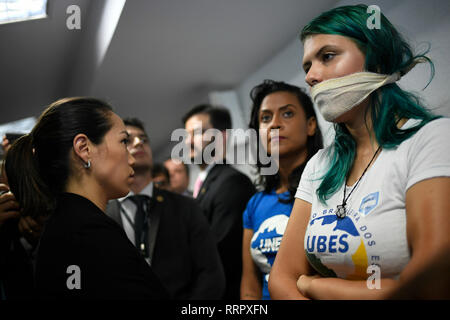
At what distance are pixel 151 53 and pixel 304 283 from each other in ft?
7.19

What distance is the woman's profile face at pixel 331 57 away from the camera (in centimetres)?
107

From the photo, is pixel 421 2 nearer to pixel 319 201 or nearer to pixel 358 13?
pixel 358 13

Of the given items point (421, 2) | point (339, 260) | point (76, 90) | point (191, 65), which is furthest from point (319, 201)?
point (76, 90)

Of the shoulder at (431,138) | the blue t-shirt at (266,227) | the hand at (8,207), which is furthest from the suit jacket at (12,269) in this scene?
the shoulder at (431,138)

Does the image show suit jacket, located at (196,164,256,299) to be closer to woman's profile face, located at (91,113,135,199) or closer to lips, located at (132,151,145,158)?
lips, located at (132,151,145,158)

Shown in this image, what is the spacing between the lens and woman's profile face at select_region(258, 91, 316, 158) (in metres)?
1.61

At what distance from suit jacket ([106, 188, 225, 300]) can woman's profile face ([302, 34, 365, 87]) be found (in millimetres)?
1123

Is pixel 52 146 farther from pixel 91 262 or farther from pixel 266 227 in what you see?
pixel 266 227

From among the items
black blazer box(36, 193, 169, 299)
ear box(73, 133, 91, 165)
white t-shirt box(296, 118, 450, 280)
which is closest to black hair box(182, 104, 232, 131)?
ear box(73, 133, 91, 165)

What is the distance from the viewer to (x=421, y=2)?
1218mm

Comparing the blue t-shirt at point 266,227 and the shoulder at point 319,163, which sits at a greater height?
the shoulder at point 319,163

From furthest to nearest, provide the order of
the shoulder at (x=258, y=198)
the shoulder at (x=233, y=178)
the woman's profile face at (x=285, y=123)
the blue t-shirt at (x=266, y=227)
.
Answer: the shoulder at (x=233, y=178)
the shoulder at (x=258, y=198)
the woman's profile face at (x=285, y=123)
the blue t-shirt at (x=266, y=227)

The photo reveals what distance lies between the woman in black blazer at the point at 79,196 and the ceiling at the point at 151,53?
2.70 ft

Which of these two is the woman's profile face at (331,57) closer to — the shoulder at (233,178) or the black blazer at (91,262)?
the black blazer at (91,262)
